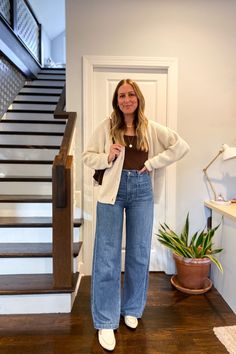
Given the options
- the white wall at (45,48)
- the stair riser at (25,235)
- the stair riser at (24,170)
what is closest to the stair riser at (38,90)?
the white wall at (45,48)

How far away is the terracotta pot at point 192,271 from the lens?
6.75 feet

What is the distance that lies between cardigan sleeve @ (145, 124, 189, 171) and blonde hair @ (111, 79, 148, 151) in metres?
0.09

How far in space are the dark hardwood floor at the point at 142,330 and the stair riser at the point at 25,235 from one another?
563mm

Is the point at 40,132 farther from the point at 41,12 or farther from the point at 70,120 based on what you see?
the point at 41,12

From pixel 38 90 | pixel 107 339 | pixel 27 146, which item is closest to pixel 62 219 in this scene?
pixel 107 339

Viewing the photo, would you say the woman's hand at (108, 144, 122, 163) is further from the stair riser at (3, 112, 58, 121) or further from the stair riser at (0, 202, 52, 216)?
the stair riser at (3, 112, 58, 121)

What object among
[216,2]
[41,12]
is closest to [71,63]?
[216,2]

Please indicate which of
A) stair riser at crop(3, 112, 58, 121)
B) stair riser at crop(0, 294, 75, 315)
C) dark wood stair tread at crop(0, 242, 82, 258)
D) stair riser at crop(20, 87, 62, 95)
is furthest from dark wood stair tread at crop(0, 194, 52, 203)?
stair riser at crop(20, 87, 62, 95)

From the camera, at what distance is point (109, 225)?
1534 millimetres

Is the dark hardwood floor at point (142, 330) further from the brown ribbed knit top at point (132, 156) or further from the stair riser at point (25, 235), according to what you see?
the brown ribbed knit top at point (132, 156)

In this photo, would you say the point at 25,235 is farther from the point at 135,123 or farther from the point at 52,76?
the point at 52,76

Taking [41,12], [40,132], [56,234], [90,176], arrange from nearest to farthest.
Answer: [56,234]
[90,176]
[40,132]
[41,12]

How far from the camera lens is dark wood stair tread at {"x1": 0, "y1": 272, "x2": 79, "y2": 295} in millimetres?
1781

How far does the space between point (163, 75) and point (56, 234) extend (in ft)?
5.35
